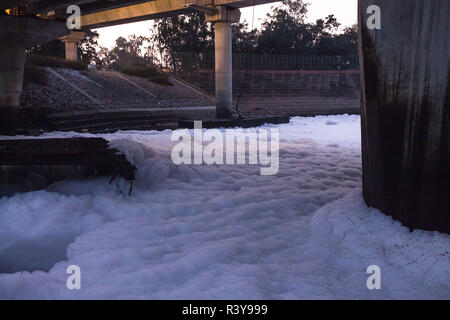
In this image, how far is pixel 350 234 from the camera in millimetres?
5223

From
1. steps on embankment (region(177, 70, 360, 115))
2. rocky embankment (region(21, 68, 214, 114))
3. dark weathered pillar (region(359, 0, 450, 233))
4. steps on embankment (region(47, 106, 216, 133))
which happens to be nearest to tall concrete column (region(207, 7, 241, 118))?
steps on embankment (region(47, 106, 216, 133))

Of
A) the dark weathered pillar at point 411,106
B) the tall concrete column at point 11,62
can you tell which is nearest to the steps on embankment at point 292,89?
the tall concrete column at point 11,62

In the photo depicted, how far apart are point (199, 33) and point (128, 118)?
1820 cm

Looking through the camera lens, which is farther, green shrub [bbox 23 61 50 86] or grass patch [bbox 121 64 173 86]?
grass patch [bbox 121 64 173 86]

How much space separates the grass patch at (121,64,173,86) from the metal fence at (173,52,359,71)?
239cm

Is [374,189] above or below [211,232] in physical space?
above

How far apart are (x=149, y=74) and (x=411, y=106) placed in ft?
84.7

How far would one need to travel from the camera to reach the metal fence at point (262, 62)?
31141 mm

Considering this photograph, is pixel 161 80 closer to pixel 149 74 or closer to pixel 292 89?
pixel 149 74

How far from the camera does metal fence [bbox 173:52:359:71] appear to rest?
102ft

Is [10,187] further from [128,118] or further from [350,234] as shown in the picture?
[128,118]

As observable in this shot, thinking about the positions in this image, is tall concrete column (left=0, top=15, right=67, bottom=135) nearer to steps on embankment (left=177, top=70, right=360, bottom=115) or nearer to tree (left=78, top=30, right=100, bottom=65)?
steps on embankment (left=177, top=70, right=360, bottom=115)

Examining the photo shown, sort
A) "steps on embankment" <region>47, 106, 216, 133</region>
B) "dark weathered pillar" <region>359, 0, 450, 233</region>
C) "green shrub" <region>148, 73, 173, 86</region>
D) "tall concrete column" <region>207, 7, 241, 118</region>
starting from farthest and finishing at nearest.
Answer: "green shrub" <region>148, 73, 173, 86</region> < "tall concrete column" <region>207, 7, 241, 118</region> < "steps on embankment" <region>47, 106, 216, 133</region> < "dark weathered pillar" <region>359, 0, 450, 233</region>
